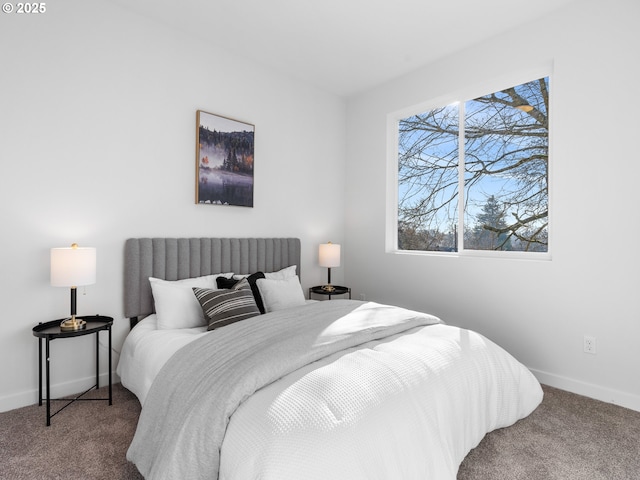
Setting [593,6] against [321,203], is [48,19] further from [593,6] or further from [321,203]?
[593,6]

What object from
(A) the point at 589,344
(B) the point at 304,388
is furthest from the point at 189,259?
(A) the point at 589,344

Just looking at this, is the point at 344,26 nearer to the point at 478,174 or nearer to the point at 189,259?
the point at 478,174

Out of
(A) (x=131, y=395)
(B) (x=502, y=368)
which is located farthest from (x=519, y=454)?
(A) (x=131, y=395)

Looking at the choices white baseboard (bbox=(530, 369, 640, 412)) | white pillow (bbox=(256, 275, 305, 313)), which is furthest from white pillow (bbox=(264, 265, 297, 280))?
white baseboard (bbox=(530, 369, 640, 412))

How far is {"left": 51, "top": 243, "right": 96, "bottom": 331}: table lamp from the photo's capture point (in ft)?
7.09

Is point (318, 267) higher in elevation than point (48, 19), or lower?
lower

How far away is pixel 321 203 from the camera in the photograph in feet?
13.7

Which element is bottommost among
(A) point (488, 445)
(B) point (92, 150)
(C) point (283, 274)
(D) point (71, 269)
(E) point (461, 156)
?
(A) point (488, 445)

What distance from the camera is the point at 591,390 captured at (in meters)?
2.55

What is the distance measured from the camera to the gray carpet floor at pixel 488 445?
1.70 metres

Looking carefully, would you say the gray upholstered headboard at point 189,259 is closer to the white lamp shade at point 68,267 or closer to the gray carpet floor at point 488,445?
the white lamp shade at point 68,267

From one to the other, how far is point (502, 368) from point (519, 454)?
0.42 metres

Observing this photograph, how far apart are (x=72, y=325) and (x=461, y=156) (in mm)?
3480

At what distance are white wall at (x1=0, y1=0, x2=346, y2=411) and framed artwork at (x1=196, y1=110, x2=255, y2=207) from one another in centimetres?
8
